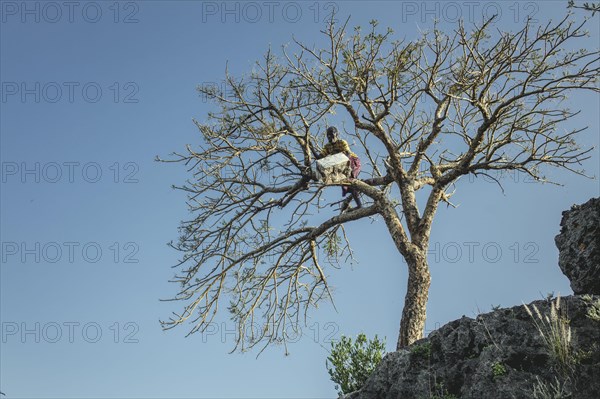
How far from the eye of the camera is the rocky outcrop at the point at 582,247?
8898 millimetres

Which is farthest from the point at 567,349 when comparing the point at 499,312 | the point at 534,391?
the point at 499,312

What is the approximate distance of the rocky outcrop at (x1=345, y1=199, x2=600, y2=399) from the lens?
7.46 meters

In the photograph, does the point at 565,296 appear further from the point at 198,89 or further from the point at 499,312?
the point at 198,89

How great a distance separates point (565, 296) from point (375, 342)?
3.98 metres

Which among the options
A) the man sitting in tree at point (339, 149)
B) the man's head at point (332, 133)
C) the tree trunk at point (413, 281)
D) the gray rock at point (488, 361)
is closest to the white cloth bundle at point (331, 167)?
the man sitting in tree at point (339, 149)

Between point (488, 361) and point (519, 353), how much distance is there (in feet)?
1.23

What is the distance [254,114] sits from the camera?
1560cm

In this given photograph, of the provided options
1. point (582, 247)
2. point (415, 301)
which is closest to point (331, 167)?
point (415, 301)

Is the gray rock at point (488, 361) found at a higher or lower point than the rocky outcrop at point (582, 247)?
lower

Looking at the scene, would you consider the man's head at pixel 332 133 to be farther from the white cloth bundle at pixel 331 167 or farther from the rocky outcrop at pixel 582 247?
the rocky outcrop at pixel 582 247

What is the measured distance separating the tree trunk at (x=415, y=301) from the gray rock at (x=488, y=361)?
3865 millimetres

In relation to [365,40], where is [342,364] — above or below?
below

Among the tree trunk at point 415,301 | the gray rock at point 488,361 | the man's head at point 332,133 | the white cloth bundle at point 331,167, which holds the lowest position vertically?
the gray rock at point 488,361

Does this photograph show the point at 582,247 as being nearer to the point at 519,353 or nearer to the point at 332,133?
the point at 519,353
